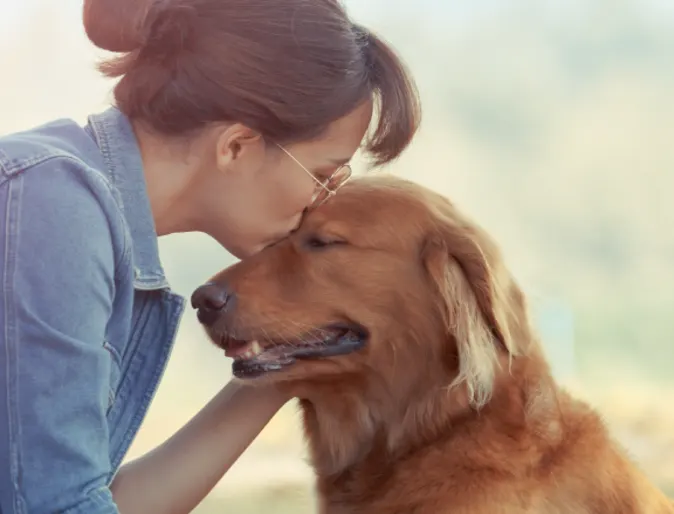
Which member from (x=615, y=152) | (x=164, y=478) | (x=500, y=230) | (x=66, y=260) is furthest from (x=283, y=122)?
(x=615, y=152)

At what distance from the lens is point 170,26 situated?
1.10m

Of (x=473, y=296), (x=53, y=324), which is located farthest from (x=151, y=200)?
(x=473, y=296)

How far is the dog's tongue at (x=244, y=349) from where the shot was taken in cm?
121

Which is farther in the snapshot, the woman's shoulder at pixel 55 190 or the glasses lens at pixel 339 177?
the glasses lens at pixel 339 177

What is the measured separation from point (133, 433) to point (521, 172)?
1.00 metres

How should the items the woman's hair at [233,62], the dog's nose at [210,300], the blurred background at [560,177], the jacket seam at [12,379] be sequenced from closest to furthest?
1. the jacket seam at [12,379]
2. the woman's hair at [233,62]
3. the dog's nose at [210,300]
4. the blurred background at [560,177]

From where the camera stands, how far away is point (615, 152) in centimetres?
175

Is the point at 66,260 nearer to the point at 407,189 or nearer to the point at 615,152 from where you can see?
the point at 407,189

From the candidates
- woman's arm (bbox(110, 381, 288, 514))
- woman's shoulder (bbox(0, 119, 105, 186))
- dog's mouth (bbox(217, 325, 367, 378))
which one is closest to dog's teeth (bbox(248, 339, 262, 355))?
dog's mouth (bbox(217, 325, 367, 378))

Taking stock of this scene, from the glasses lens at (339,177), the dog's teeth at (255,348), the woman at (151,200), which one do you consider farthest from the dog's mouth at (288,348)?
the glasses lens at (339,177)

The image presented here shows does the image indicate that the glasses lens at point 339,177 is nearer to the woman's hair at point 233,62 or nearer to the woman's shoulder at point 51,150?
the woman's hair at point 233,62

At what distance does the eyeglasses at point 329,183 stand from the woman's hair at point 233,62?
9 centimetres

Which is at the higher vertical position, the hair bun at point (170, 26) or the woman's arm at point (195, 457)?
the hair bun at point (170, 26)

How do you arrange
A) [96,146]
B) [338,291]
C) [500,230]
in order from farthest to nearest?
1. [500,230]
2. [338,291]
3. [96,146]
